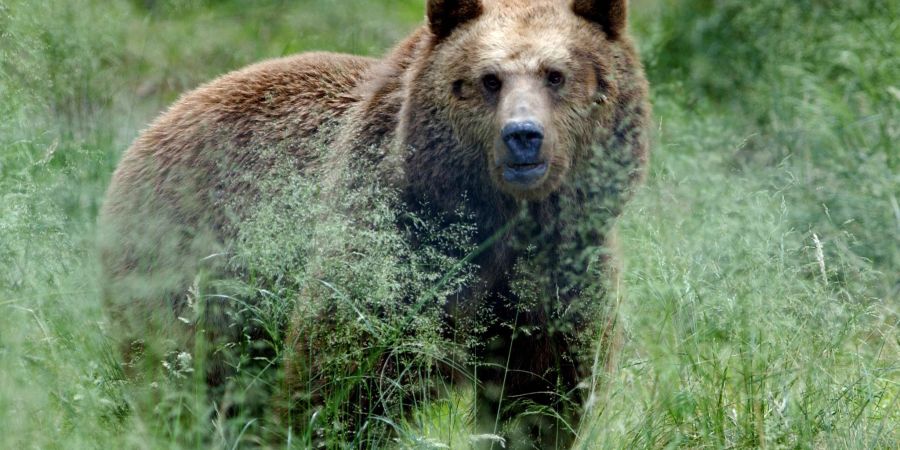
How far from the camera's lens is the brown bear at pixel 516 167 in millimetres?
4391

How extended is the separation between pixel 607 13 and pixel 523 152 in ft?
2.59

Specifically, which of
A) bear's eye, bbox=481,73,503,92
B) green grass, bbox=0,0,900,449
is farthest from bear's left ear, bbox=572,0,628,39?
green grass, bbox=0,0,900,449

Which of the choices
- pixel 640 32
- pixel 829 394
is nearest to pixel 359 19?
pixel 640 32

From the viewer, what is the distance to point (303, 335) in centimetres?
414

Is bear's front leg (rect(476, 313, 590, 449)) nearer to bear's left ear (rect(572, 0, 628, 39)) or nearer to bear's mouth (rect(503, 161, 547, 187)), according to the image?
bear's mouth (rect(503, 161, 547, 187))

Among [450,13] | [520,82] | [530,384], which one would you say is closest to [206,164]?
[450,13]

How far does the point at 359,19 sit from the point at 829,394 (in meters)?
5.57

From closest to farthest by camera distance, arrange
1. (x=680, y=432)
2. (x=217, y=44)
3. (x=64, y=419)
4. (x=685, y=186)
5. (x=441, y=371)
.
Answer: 1. (x=64, y=419)
2. (x=680, y=432)
3. (x=441, y=371)
4. (x=685, y=186)
5. (x=217, y=44)

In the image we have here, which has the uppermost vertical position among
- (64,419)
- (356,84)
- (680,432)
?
(356,84)

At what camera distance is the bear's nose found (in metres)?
4.16

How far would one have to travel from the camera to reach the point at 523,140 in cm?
419

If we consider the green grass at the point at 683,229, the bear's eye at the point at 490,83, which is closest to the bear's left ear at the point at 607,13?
the bear's eye at the point at 490,83

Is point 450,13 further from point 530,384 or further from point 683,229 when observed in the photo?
point 530,384

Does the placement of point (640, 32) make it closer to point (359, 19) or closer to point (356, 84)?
point (359, 19)
